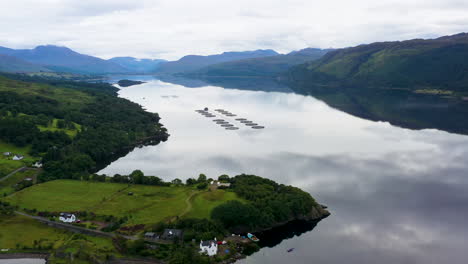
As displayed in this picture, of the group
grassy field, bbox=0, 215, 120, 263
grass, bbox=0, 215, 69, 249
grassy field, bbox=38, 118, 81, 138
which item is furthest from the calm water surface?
grassy field, bbox=38, 118, 81, 138

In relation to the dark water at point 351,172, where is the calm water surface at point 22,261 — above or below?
below

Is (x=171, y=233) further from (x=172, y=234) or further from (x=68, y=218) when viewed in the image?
(x=68, y=218)

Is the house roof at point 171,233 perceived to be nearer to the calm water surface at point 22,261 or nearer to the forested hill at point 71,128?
the calm water surface at point 22,261

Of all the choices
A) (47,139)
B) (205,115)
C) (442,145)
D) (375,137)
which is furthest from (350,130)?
(47,139)

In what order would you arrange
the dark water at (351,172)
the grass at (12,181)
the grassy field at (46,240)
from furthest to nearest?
the grass at (12,181), the dark water at (351,172), the grassy field at (46,240)

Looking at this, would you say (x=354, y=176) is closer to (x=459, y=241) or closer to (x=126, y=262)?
(x=459, y=241)

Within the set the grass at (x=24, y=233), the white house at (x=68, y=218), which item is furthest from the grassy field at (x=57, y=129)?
the white house at (x=68, y=218)
